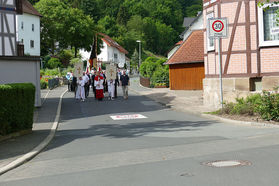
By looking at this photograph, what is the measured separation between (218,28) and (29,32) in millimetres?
49183

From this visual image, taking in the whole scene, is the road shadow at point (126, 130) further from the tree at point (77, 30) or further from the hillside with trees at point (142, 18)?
the hillside with trees at point (142, 18)

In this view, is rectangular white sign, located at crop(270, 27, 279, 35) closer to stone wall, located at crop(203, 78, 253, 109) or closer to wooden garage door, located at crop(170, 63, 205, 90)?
stone wall, located at crop(203, 78, 253, 109)

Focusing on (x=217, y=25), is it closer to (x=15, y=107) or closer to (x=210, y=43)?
(x=210, y=43)

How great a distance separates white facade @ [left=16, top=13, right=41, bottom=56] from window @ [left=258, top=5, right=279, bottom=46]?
45691 mm

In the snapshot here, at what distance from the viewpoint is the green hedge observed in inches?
435

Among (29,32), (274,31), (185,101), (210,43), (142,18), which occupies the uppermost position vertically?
(142,18)

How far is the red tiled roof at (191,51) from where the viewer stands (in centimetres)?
3152

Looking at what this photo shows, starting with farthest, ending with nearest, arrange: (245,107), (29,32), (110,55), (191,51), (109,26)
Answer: (109,26), (110,55), (29,32), (191,51), (245,107)

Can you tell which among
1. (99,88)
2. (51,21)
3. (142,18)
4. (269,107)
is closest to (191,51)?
(99,88)

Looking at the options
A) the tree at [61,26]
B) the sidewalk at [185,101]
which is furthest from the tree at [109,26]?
the sidewalk at [185,101]

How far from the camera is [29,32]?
2387 inches

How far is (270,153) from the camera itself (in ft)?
26.2

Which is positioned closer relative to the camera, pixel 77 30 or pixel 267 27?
pixel 267 27

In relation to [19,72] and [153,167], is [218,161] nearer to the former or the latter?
[153,167]
